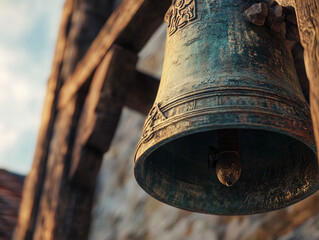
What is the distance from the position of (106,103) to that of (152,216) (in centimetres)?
118

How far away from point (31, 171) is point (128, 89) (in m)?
0.73

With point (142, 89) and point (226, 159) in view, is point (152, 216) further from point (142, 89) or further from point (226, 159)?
point (226, 159)

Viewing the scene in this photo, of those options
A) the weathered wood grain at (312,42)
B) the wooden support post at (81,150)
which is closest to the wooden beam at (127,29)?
the wooden support post at (81,150)

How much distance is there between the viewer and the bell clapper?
1.13 metres

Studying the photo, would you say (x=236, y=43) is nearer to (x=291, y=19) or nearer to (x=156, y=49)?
(x=291, y=19)

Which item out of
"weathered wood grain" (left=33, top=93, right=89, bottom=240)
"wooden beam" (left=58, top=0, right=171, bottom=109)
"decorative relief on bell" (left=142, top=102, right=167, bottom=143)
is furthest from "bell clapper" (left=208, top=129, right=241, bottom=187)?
"weathered wood grain" (left=33, top=93, right=89, bottom=240)

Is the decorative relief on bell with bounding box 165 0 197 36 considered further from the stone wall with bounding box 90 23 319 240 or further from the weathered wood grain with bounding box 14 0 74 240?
the weathered wood grain with bounding box 14 0 74 240

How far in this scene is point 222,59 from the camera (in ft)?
3.80

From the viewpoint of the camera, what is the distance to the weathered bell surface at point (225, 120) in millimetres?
1042

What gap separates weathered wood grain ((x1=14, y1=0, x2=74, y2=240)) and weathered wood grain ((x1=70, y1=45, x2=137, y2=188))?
1.41 feet

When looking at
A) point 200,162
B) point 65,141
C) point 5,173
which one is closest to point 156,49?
point 5,173

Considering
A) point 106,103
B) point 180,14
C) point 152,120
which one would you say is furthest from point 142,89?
point 152,120

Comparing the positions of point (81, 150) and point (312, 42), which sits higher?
point (81, 150)

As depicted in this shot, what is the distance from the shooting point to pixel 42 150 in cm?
248
